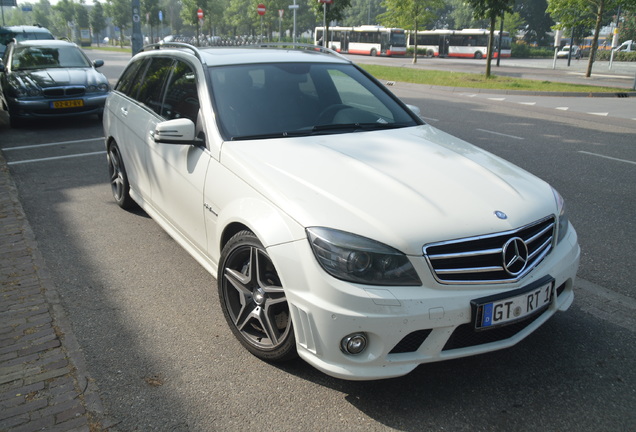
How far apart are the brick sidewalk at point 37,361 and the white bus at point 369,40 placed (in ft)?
155

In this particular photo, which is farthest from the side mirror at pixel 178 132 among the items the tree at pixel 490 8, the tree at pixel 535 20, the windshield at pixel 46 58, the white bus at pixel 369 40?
the tree at pixel 535 20

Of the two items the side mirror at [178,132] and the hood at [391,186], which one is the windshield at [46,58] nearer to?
the side mirror at [178,132]

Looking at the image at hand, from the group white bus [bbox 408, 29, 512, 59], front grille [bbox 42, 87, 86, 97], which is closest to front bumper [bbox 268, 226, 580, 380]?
front grille [bbox 42, 87, 86, 97]

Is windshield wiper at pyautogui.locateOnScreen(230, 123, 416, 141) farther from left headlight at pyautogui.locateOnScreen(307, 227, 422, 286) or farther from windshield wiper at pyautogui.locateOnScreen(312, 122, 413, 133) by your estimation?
left headlight at pyautogui.locateOnScreen(307, 227, 422, 286)

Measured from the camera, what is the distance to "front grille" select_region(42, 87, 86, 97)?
11.1 metres

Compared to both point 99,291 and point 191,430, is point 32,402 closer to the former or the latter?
point 191,430

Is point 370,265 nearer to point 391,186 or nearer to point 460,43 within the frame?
point 391,186

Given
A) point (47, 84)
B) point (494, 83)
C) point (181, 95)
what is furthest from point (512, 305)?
point (494, 83)

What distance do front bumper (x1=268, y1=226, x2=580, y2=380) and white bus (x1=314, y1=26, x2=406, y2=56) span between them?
48.4 metres

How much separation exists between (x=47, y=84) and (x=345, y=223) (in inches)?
406

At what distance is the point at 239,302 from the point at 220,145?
3.26 ft

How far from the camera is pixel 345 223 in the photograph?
8.98ft

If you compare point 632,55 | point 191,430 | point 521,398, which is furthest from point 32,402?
point 632,55

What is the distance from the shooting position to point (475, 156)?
3834mm
